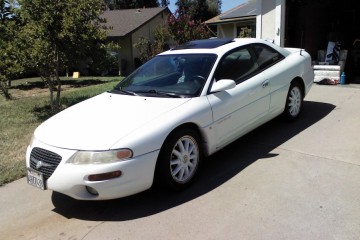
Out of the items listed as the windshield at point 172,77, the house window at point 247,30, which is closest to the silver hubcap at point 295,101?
the windshield at point 172,77

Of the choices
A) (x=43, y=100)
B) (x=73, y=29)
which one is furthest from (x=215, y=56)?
(x=43, y=100)

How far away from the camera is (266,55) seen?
554 cm

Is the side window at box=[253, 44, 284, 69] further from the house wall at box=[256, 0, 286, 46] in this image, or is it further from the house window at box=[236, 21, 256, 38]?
the house window at box=[236, 21, 256, 38]

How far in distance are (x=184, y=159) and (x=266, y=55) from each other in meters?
2.43

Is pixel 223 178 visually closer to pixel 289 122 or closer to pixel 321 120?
pixel 289 122

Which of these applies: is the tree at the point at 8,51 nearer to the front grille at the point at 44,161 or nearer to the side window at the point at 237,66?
the front grille at the point at 44,161

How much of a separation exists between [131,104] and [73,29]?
3.88 meters

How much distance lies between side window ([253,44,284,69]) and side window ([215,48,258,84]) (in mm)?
161

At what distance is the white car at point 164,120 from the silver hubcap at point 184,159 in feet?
0.04

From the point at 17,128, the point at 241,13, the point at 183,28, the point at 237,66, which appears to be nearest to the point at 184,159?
the point at 237,66

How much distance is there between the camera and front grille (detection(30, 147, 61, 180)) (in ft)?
11.7

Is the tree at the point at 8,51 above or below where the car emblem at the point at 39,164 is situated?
above

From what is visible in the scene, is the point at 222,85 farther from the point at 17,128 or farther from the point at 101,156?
the point at 17,128

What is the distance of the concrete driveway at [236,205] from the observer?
3279 millimetres
